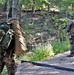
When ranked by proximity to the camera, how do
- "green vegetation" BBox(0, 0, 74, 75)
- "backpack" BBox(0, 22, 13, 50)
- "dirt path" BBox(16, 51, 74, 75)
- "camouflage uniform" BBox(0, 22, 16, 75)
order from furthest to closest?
"green vegetation" BBox(0, 0, 74, 75), "dirt path" BBox(16, 51, 74, 75), "camouflage uniform" BBox(0, 22, 16, 75), "backpack" BBox(0, 22, 13, 50)

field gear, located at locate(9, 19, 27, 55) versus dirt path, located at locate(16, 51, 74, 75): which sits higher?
field gear, located at locate(9, 19, 27, 55)

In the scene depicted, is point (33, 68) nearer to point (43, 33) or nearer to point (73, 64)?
point (73, 64)

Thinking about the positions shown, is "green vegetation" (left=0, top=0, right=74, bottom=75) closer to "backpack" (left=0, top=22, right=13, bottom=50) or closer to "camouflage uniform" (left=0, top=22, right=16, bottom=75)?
"camouflage uniform" (left=0, top=22, right=16, bottom=75)

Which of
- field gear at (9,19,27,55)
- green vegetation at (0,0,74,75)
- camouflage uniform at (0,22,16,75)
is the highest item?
field gear at (9,19,27,55)

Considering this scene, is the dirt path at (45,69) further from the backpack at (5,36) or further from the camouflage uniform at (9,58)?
the backpack at (5,36)

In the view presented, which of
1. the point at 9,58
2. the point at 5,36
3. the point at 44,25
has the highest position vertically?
the point at 5,36

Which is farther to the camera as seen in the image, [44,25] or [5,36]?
[44,25]

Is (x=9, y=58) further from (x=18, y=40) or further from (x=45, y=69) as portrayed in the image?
(x=45, y=69)

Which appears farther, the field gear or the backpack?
the field gear

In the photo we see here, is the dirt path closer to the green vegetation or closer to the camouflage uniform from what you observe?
the camouflage uniform

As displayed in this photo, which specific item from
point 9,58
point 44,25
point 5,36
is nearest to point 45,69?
point 9,58

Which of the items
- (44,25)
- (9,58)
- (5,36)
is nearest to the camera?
(5,36)

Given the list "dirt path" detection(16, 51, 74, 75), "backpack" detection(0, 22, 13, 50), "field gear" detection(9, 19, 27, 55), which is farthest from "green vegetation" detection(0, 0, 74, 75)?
"backpack" detection(0, 22, 13, 50)

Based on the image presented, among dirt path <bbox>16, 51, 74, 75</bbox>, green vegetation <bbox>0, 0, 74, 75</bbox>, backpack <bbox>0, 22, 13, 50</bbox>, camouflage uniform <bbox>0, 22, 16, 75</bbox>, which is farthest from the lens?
green vegetation <bbox>0, 0, 74, 75</bbox>
